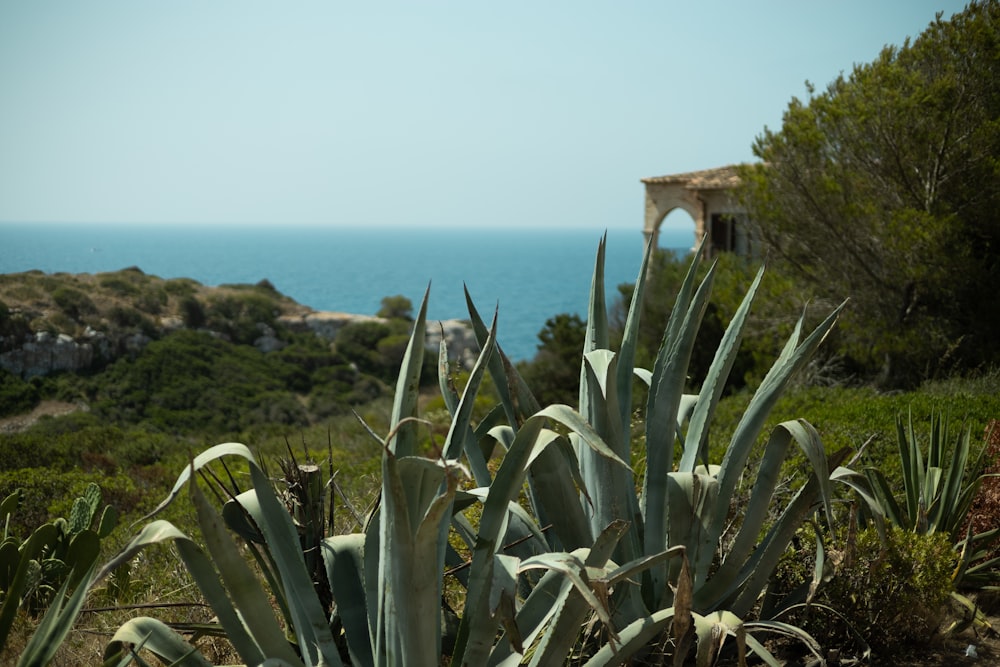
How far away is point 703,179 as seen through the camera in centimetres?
2041

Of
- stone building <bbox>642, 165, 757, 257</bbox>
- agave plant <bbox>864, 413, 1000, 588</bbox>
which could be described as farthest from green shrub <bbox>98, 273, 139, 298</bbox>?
agave plant <bbox>864, 413, 1000, 588</bbox>

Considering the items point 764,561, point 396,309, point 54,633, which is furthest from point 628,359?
point 396,309

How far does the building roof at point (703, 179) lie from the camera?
19550 mm

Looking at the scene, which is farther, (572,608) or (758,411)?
(758,411)

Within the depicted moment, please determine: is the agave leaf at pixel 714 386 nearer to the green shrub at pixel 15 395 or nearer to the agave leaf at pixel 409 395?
the agave leaf at pixel 409 395

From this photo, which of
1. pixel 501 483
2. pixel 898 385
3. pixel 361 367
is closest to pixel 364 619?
pixel 501 483

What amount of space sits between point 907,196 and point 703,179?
33.0 feet

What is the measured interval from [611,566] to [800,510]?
2.30ft

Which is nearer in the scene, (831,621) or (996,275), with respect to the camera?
(831,621)

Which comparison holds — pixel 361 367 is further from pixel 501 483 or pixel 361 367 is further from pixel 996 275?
pixel 501 483

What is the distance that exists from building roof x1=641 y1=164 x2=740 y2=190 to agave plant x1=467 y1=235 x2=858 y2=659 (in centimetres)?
1725

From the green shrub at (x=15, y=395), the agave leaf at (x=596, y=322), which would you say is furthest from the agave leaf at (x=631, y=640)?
the green shrub at (x=15, y=395)

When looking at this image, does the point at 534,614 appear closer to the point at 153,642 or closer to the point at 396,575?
the point at 396,575

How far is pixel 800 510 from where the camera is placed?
2529 mm
